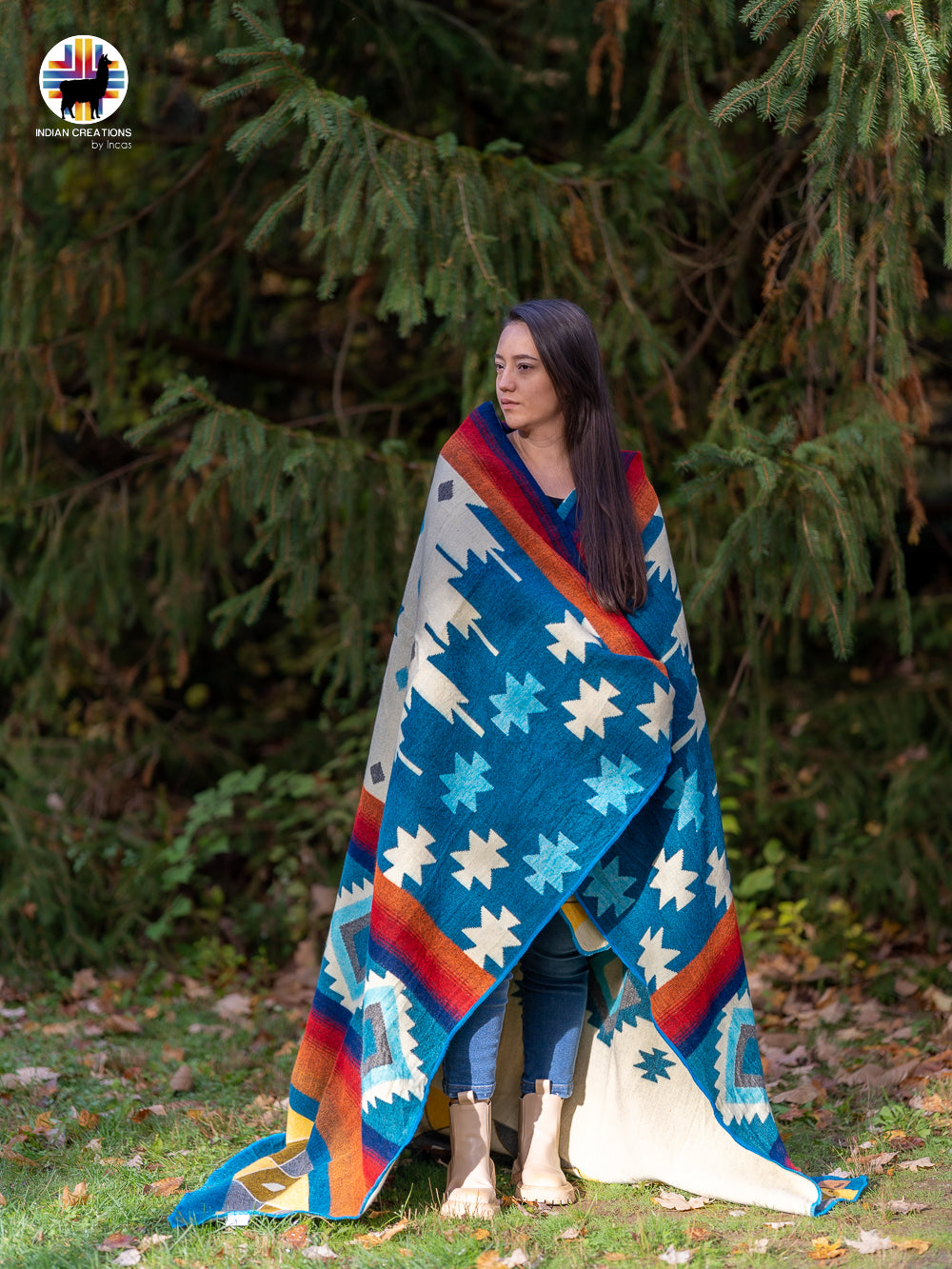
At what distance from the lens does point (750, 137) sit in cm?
458

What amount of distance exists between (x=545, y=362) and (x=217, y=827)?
318cm

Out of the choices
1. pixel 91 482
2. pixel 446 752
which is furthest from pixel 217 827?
pixel 446 752

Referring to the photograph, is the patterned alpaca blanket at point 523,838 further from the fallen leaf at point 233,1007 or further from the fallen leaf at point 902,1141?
the fallen leaf at point 233,1007

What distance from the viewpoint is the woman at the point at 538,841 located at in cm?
248

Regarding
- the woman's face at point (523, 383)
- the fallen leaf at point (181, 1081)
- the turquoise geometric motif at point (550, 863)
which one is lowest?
the fallen leaf at point (181, 1081)

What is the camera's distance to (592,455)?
256 cm

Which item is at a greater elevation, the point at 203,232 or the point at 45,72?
the point at 45,72

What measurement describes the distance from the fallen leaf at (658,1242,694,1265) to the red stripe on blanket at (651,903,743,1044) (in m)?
0.40

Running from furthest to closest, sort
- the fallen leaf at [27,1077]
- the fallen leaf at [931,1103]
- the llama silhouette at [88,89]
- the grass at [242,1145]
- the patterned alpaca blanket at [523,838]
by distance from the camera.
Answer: the llama silhouette at [88,89] → the fallen leaf at [27,1077] → the fallen leaf at [931,1103] → the patterned alpaca blanket at [523,838] → the grass at [242,1145]

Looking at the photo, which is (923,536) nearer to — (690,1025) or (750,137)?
(750,137)

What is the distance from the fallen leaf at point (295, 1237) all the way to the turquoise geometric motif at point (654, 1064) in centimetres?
80

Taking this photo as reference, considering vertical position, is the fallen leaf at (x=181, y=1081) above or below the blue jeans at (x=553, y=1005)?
below

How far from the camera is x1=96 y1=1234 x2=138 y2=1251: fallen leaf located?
7.95 ft

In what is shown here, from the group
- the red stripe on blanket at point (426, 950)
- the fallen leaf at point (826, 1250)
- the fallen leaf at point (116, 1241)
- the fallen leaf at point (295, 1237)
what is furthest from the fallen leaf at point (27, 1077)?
the fallen leaf at point (826, 1250)
